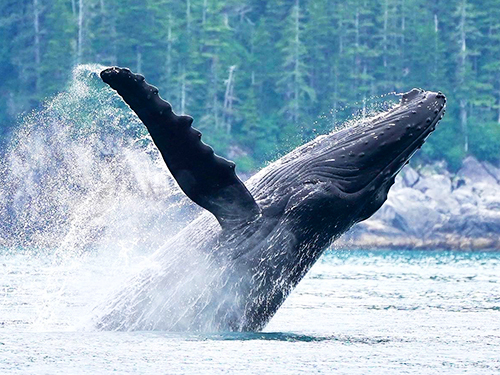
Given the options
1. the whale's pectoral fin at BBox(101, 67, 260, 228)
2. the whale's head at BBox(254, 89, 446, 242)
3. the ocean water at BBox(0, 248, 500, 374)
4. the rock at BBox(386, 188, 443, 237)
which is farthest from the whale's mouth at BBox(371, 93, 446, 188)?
the rock at BBox(386, 188, 443, 237)

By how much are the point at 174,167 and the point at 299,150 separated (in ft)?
6.50

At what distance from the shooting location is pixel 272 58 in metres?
86.8

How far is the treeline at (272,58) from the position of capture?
80.1m

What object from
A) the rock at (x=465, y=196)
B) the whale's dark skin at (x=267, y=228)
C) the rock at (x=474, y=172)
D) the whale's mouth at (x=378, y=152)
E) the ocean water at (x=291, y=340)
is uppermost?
the whale's mouth at (x=378, y=152)

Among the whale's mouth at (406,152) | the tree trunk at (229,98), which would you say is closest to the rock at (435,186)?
the tree trunk at (229,98)

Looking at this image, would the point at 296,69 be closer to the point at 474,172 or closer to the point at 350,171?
the point at 474,172

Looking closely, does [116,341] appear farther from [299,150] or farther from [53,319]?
[53,319]

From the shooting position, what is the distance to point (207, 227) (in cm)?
1260

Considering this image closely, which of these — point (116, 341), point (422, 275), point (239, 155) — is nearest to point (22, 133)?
point (239, 155)

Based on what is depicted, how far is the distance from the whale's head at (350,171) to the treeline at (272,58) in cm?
6416

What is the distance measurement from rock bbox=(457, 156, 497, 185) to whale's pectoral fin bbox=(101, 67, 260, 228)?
219 ft

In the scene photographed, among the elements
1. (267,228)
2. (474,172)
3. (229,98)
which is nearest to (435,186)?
(474,172)

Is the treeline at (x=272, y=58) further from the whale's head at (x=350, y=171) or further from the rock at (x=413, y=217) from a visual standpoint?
the whale's head at (x=350, y=171)

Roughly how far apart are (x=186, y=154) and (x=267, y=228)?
54.7 inches
